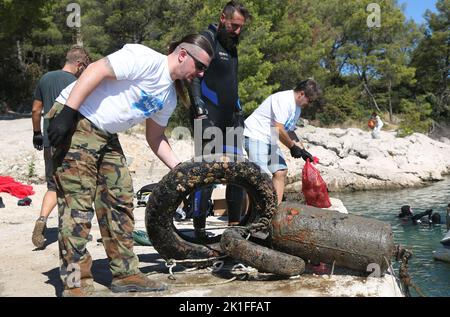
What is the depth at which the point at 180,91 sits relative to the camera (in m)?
4.08

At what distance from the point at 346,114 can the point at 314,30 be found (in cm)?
638

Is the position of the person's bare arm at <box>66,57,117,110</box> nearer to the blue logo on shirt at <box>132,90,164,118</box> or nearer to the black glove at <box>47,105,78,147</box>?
the black glove at <box>47,105,78,147</box>

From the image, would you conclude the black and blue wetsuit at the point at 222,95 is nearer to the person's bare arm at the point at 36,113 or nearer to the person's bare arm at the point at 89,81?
the person's bare arm at the point at 89,81

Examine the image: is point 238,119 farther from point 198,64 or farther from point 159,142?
point 198,64

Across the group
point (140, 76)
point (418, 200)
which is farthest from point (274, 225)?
point (418, 200)

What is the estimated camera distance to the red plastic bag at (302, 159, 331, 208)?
7.13m

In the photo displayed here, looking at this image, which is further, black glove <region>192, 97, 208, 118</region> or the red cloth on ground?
the red cloth on ground

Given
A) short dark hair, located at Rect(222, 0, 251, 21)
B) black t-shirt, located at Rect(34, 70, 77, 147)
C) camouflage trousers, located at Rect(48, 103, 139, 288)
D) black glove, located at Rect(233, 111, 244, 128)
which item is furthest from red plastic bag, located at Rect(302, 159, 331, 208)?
camouflage trousers, located at Rect(48, 103, 139, 288)

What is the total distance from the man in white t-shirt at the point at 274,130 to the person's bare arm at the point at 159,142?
5.89 feet

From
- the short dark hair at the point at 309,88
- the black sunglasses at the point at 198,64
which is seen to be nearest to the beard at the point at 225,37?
the short dark hair at the point at 309,88

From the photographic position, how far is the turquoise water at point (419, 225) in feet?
24.2

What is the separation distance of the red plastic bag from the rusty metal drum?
267 cm

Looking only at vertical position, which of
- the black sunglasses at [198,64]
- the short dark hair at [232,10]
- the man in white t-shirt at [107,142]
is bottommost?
the man in white t-shirt at [107,142]
